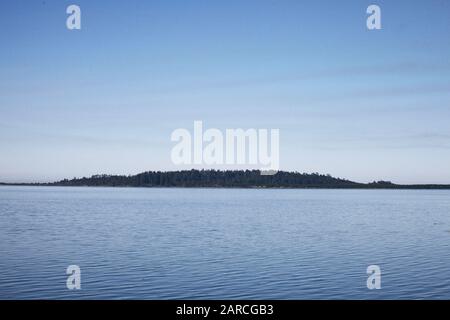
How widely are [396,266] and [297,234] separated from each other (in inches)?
813

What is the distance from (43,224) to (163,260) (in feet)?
108

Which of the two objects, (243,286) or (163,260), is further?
(163,260)

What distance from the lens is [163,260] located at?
34.2m

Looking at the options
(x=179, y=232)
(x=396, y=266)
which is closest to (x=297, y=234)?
(x=179, y=232)
